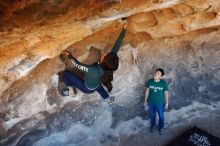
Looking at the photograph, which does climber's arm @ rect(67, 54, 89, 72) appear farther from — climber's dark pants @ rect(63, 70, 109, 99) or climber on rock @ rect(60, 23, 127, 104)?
climber's dark pants @ rect(63, 70, 109, 99)

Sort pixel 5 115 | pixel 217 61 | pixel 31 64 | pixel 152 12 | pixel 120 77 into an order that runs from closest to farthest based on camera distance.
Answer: pixel 31 64 < pixel 5 115 < pixel 152 12 < pixel 120 77 < pixel 217 61

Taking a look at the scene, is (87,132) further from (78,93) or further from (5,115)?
(5,115)

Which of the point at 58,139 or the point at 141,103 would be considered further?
the point at 141,103

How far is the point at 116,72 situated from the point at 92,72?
1.08 meters

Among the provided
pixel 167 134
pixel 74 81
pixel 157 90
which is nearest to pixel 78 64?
pixel 74 81

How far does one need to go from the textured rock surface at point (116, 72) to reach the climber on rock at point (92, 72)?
0.20 m

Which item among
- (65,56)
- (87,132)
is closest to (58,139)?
(87,132)

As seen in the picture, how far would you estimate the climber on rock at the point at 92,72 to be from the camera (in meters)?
5.47

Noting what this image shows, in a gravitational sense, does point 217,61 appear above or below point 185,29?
below

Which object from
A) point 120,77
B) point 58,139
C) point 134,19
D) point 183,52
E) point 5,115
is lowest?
point 58,139

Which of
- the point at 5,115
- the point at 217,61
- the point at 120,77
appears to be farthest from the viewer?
the point at 217,61

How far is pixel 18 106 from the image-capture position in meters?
5.62

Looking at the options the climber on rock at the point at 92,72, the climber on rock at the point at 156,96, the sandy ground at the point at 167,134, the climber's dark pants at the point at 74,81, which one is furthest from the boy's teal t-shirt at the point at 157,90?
the climber's dark pants at the point at 74,81

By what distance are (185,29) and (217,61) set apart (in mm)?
1207
